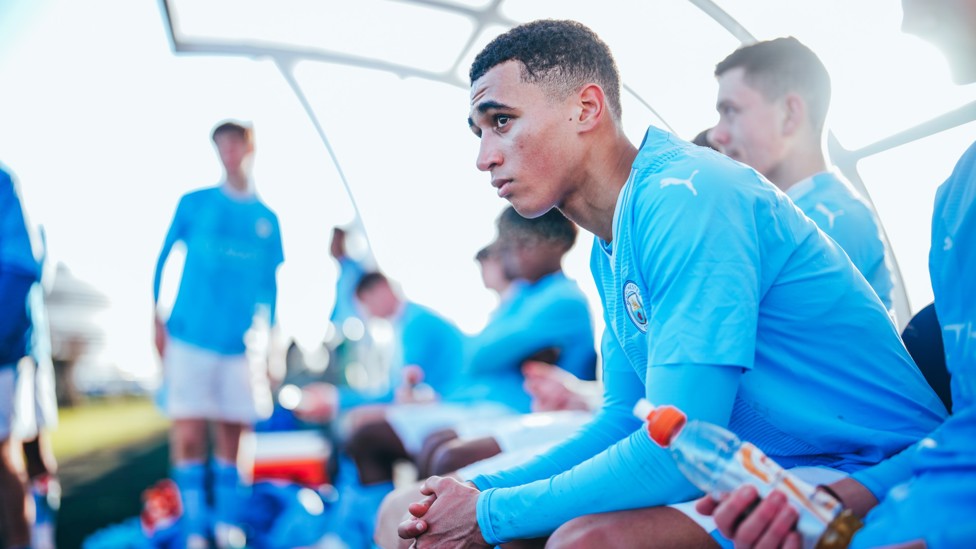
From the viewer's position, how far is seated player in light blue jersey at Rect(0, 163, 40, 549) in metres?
3.05

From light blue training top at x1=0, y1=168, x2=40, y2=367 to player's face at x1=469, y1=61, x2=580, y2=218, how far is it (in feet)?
8.71

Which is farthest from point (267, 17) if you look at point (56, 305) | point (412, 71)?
point (56, 305)

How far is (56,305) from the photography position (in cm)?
2591

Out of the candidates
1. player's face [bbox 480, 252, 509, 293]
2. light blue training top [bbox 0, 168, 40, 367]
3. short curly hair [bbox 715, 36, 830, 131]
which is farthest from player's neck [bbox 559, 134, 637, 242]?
light blue training top [bbox 0, 168, 40, 367]

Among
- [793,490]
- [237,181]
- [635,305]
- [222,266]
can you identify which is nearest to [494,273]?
[222,266]

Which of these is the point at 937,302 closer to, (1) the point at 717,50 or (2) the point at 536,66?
(2) the point at 536,66

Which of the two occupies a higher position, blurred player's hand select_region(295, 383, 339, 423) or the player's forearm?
the player's forearm

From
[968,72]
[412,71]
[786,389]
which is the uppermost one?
[412,71]

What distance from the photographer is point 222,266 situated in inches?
157

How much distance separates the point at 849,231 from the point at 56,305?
29.4 m

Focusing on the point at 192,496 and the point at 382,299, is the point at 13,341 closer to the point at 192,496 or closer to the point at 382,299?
the point at 192,496

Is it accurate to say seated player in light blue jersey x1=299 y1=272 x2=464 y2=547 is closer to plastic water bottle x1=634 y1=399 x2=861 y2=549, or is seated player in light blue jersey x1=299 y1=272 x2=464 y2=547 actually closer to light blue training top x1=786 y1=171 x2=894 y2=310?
light blue training top x1=786 y1=171 x2=894 y2=310

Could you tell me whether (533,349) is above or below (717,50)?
below

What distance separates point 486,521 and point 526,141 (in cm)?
66
